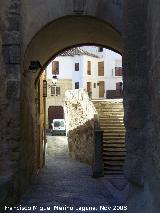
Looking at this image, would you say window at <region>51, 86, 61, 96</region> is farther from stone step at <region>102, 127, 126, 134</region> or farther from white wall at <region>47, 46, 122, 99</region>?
stone step at <region>102, 127, 126, 134</region>

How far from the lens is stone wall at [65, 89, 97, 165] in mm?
17469

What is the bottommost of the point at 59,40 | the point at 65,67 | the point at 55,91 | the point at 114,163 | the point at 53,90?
the point at 114,163

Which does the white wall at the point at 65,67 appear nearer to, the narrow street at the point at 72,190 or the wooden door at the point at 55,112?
the wooden door at the point at 55,112

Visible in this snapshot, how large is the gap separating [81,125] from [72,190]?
8151 millimetres

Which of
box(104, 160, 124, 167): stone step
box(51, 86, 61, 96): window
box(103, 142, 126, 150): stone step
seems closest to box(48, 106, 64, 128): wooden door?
box(51, 86, 61, 96): window

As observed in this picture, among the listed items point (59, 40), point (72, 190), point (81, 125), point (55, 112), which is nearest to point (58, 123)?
point (55, 112)

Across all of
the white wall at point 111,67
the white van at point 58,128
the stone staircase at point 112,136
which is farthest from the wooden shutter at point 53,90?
the stone staircase at point 112,136

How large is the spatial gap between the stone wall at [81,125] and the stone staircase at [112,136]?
587 mm

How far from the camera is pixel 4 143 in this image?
9.52 m

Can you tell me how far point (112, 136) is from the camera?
54.2 feet

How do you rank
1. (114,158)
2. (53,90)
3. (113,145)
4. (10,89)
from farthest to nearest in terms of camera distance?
(53,90) < (113,145) < (114,158) < (10,89)

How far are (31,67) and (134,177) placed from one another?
5085 mm

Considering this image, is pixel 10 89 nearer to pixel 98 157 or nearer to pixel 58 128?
pixel 98 157

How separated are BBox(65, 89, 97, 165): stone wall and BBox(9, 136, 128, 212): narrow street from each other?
3.78 ft
